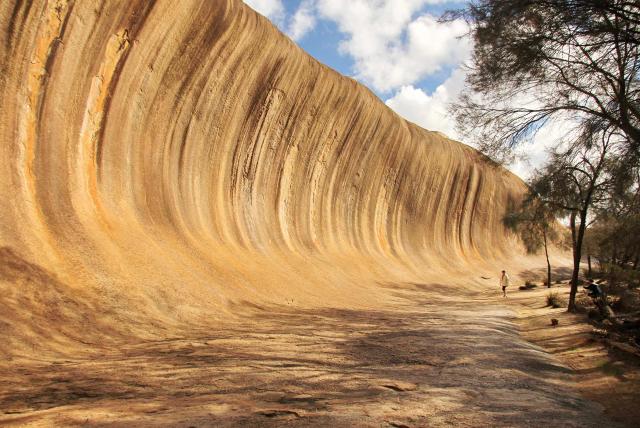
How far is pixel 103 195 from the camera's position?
10.5m

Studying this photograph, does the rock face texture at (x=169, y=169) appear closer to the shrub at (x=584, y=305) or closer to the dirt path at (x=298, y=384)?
the dirt path at (x=298, y=384)

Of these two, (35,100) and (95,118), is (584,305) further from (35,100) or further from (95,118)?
(35,100)

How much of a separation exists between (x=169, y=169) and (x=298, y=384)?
28.9ft

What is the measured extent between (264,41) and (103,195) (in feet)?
25.2

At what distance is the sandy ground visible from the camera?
18.1ft

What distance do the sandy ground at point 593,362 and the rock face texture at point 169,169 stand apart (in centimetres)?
449

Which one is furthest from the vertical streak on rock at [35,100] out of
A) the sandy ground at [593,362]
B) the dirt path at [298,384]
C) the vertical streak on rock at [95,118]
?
the sandy ground at [593,362]

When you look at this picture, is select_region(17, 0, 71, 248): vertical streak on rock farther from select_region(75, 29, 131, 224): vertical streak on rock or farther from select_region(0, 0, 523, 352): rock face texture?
select_region(75, 29, 131, 224): vertical streak on rock

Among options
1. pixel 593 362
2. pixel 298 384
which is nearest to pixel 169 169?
pixel 298 384

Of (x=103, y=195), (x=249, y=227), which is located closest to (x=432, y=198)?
(x=249, y=227)

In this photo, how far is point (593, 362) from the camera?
7617mm

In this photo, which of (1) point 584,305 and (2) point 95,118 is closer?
(2) point 95,118

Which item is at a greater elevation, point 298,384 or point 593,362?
point 298,384

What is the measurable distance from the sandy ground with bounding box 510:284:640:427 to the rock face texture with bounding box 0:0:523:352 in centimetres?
449
